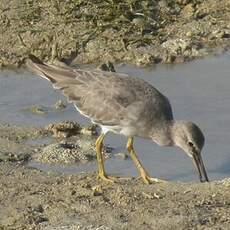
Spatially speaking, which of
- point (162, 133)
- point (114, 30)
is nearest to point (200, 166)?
point (162, 133)

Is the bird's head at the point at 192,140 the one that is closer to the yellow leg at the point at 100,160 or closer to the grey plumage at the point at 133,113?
the grey plumage at the point at 133,113

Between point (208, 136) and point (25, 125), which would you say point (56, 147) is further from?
point (208, 136)

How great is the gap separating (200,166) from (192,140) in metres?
0.24

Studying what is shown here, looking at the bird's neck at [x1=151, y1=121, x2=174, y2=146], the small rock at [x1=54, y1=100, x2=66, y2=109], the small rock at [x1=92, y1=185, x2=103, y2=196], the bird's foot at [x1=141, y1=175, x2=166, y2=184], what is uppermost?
the bird's neck at [x1=151, y1=121, x2=174, y2=146]

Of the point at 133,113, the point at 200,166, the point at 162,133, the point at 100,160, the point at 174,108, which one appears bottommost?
the point at 174,108

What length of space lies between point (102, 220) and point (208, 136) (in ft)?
7.54

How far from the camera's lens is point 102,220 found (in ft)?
23.8

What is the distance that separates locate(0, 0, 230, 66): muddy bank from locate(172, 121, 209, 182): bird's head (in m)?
3.10

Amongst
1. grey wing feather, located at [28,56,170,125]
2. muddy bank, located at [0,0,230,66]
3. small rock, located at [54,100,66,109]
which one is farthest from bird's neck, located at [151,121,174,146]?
muddy bank, located at [0,0,230,66]

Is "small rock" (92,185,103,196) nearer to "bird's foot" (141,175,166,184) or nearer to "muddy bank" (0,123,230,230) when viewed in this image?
"muddy bank" (0,123,230,230)

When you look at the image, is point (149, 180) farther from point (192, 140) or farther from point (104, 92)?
point (104, 92)

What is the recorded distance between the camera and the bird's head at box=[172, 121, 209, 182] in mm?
8281

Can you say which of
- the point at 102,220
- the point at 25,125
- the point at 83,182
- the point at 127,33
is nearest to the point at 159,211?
the point at 102,220

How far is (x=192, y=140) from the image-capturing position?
8.30 meters
